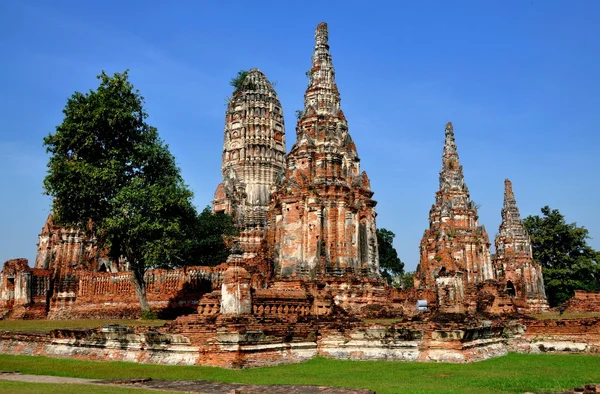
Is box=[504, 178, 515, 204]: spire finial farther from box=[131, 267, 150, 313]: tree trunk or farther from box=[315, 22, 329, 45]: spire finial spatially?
box=[131, 267, 150, 313]: tree trunk

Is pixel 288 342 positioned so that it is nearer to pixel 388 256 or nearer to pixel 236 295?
pixel 236 295

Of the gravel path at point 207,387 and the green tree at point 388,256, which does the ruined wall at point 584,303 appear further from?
the green tree at point 388,256

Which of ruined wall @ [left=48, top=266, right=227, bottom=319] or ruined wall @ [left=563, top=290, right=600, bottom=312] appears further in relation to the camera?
ruined wall @ [left=48, top=266, right=227, bottom=319]

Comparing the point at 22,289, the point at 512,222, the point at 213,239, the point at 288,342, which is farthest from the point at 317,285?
the point at 512,222

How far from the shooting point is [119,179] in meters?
29.7

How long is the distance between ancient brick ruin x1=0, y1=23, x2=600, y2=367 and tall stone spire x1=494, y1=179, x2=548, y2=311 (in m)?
0.11

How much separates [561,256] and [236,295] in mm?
51821

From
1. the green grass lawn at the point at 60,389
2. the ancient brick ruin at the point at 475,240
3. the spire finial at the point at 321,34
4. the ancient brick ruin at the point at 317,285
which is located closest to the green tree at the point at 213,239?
the ancient brick ruin at the point at 317,285

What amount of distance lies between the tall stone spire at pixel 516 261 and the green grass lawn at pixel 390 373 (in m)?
36.9

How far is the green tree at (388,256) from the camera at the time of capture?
6850 cm

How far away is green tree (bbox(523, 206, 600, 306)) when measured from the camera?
5700 centimetres

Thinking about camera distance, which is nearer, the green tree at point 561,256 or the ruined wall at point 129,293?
the ruined wall at point 129,293

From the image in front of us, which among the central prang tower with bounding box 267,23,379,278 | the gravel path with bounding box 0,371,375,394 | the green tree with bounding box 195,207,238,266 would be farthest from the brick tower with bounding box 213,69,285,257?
the gravel path with bounding box 0,371,375,394

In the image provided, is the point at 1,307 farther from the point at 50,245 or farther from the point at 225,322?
the point at 225,322
